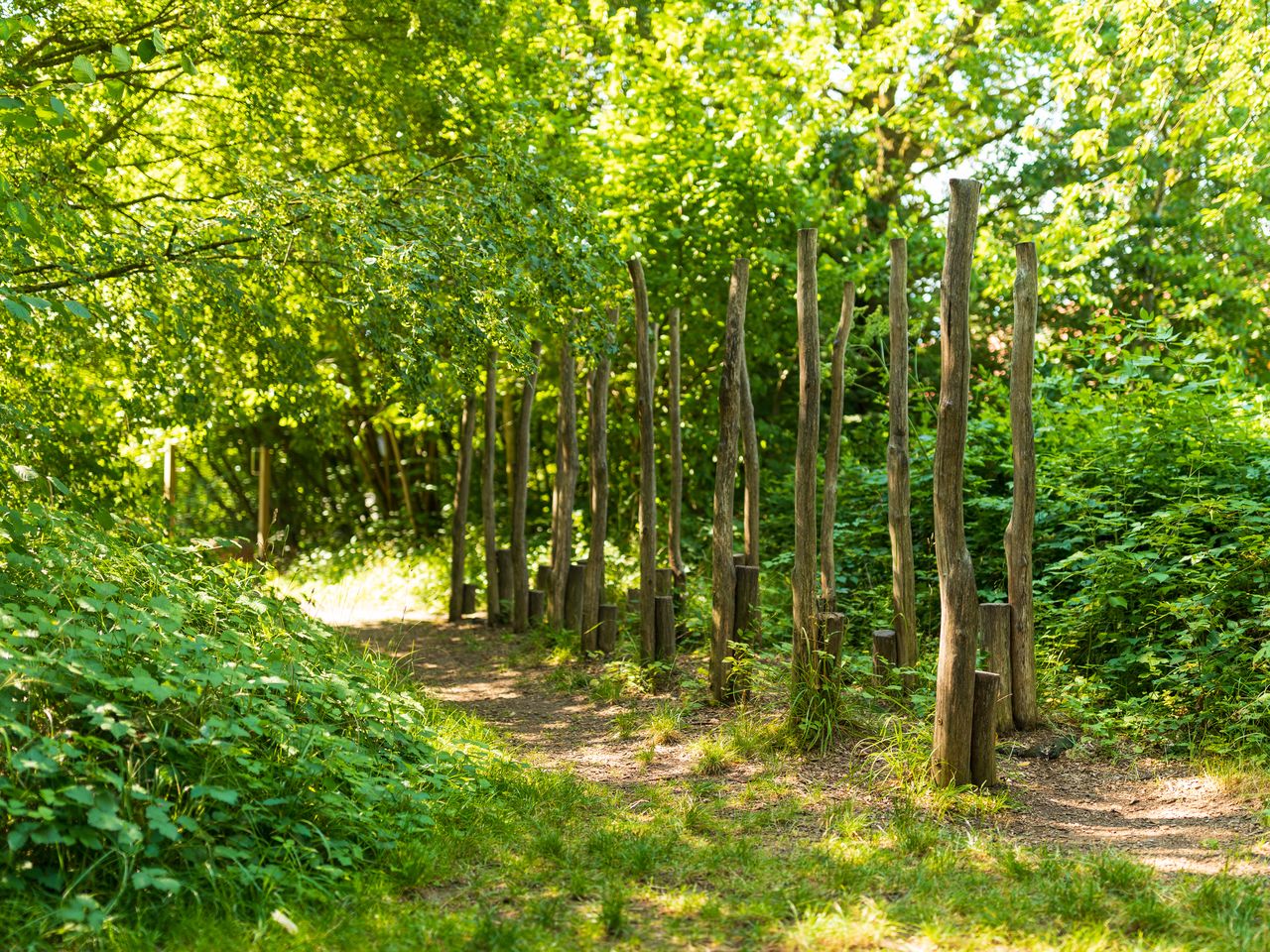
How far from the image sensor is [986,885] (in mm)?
3848

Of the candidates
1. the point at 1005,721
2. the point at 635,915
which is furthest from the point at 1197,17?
the point at 635,915

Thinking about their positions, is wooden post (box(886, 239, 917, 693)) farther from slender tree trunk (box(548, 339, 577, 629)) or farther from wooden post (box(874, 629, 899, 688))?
slender tree trunk (box(548, 339, 577, 629))

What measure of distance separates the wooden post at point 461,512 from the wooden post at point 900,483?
15.7 ft

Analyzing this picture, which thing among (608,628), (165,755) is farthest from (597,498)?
(165,755)

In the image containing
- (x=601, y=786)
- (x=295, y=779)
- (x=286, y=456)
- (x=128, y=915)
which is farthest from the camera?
(x=286, y=456)

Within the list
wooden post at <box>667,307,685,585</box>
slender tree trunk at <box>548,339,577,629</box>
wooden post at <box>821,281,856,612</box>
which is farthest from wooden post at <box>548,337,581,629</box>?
wooden post at <box>821,281,856,612</box>

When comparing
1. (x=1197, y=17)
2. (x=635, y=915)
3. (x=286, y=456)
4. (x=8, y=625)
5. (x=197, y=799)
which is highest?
(x=1197, y=17)

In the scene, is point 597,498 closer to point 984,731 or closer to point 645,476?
point 645,476

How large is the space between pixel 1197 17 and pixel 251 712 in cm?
900

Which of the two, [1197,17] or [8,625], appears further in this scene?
[1197,17]

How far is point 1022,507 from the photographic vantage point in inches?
218

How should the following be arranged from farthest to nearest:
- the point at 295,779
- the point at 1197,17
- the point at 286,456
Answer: the point at 286,456 < the point at 1197,17 < the point at 295,779

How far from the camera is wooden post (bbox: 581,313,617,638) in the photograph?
26.9 ft

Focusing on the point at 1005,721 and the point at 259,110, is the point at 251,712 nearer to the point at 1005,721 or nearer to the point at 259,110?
the point at 1005,721
